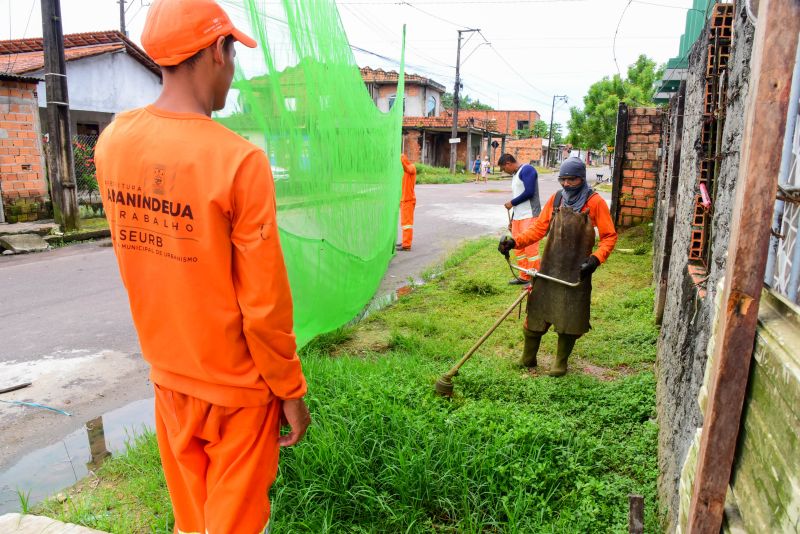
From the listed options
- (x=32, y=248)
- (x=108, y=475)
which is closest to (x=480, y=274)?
(x=108, y=475)

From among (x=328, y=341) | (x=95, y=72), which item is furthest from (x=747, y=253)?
(x=95, y=72)

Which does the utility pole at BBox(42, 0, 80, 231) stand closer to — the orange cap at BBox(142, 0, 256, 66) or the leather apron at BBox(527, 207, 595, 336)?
the leather apron at BBox(527, 207, 595, 336)

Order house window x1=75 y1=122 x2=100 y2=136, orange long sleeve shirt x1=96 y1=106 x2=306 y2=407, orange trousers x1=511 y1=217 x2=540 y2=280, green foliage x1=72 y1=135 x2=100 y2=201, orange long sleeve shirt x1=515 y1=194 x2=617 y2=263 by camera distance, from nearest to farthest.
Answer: orange long sleeve shirt x1=96 y1=106 x2=306 y2=407
orange long sleeve shirt x1=515 y1=194 x2=617 y2=263
orange trousers x1=511 y1=217 x2=540 y2=280
green foliage x1=72 y1=135 x2=100 y2=201
house window x1=75 y1=122 x2=100 y2=136

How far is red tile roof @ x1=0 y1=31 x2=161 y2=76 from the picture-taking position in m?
Result: 12.7

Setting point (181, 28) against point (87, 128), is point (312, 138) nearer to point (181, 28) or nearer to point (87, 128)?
point (181, 28)

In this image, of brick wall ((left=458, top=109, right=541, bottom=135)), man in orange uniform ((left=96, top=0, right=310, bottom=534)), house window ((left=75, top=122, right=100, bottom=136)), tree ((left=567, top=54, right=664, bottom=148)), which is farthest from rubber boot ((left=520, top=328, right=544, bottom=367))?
brick wall ((left=458, top=109, right=541, bottom=135))

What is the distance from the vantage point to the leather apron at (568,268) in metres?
3.96

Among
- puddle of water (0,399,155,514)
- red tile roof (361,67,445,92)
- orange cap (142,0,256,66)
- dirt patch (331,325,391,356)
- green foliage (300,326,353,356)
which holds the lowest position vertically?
puddle of water (0,399,155,514)

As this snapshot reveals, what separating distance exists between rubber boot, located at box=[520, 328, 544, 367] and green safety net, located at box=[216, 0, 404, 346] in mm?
1361

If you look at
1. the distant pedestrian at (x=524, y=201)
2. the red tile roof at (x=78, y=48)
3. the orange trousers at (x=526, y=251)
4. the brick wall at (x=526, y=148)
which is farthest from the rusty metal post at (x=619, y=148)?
the brick wall at (x=526, y=148)

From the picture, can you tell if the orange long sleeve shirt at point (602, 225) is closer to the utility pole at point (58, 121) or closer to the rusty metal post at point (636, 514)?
the rusty metal post at point (636, 514)

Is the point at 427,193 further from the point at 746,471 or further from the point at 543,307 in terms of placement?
the point at 746,471

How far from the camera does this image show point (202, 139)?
146cm

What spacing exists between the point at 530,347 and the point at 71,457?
304 cm
